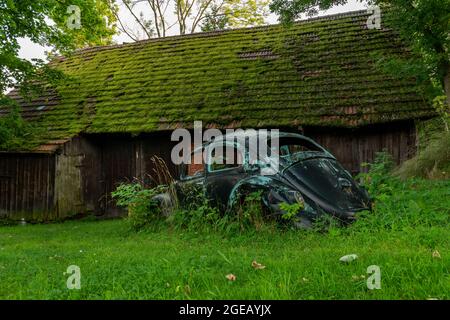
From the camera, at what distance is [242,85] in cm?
1233

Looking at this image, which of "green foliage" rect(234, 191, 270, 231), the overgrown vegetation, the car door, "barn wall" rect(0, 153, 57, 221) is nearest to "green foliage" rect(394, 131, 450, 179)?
the overgrown vegetation

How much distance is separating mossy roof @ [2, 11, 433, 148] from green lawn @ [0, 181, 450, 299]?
4.42 meters

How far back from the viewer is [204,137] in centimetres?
1145

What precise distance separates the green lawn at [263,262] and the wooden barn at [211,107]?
4161 millimetres

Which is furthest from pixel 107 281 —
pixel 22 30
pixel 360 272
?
pixel 22 30

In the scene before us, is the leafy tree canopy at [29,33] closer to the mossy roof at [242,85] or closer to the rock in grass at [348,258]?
the mossy roof at [242,85]

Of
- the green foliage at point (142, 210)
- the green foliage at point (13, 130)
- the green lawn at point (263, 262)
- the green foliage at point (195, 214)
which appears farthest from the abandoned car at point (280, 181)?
the green foliage at point (13, 130)

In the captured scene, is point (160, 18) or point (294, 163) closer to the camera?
point (294, 163)

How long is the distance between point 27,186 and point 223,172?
27.7 ft

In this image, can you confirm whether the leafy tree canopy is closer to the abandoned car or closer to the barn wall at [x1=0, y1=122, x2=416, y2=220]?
the barn wall at [x1=0, y1=122, x2=416, y2=220]

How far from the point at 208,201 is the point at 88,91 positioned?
9.72 m

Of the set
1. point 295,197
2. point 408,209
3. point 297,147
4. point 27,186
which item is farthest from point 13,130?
point 408,209
